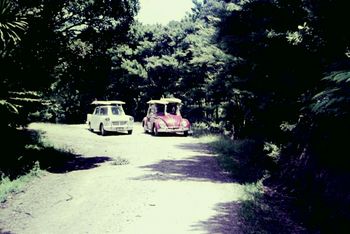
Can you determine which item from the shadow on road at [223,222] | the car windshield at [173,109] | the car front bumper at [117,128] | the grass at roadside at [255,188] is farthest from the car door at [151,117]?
the shadow on road at [223,222]

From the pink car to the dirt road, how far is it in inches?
275

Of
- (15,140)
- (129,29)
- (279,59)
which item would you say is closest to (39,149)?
(15,140)

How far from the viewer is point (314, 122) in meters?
9.70

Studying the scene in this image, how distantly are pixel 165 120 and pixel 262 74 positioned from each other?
917 cm

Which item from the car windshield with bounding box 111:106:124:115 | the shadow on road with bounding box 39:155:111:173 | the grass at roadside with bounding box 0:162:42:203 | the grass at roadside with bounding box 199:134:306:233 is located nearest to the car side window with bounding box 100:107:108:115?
the car windshield with bounding box 111:106:124:115

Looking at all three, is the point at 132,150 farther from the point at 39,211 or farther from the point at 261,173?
the point at 39,211

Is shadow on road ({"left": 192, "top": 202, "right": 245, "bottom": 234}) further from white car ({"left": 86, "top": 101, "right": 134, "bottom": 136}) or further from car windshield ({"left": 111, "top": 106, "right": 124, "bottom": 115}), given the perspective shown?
car windshield ({"left": 111, "top": 106, "right": 124, "bottom": 115})

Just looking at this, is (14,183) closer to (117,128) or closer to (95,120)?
(117,128)

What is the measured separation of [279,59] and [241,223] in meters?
7.07

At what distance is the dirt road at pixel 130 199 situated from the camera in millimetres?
6824

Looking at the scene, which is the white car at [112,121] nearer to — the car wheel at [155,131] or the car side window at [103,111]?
the car side window at [103,111]

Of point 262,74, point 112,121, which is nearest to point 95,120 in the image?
point 112,121

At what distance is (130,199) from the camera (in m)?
8.50

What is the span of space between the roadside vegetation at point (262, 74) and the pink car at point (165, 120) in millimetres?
3232
